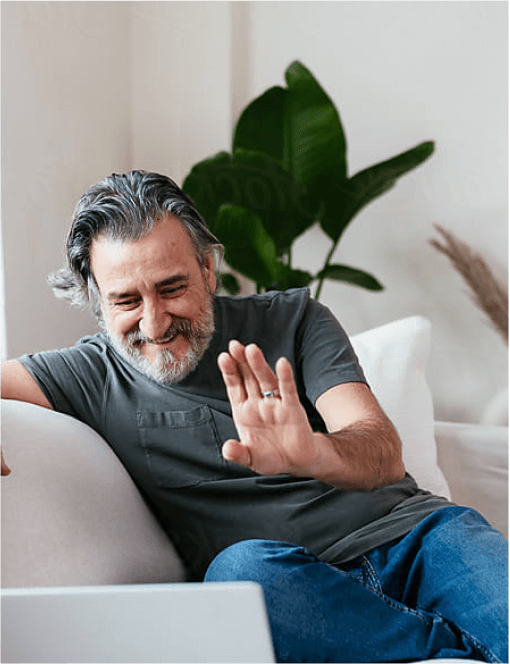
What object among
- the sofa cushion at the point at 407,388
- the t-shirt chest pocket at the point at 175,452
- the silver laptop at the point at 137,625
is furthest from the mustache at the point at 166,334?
the silver laptop at the point at 137,625

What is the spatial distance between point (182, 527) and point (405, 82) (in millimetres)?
1544

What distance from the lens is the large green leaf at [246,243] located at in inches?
76.0

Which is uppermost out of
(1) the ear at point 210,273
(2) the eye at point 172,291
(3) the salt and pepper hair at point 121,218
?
(3) the salt and pepper hair at point 121,218

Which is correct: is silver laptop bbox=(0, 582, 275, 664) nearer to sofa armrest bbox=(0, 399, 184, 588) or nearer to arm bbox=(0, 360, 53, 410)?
sofa armrest bbox=(0, 399, 184, 588)

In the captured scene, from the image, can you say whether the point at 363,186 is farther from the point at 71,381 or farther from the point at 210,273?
the point at 71,381

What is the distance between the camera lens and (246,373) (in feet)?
2.88

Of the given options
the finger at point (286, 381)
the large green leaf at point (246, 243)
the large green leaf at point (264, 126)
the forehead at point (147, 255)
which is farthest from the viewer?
the large green leaf at point (264, 126)

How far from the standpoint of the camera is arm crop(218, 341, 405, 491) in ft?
2.67

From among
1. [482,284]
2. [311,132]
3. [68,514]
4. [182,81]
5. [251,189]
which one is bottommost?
[68,514]

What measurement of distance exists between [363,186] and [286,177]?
199 millimetres

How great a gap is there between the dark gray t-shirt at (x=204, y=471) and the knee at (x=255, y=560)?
13cm

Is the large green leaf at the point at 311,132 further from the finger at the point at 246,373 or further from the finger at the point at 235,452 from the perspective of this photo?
the finger at the point at 235,452

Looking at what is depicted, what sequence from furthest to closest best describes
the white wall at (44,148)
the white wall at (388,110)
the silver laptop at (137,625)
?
the white wall at (388,110)
the white wall at (44,148)
the silver laptop at (137,625)

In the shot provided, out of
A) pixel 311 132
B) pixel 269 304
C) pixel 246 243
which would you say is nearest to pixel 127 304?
pixel 269 304
